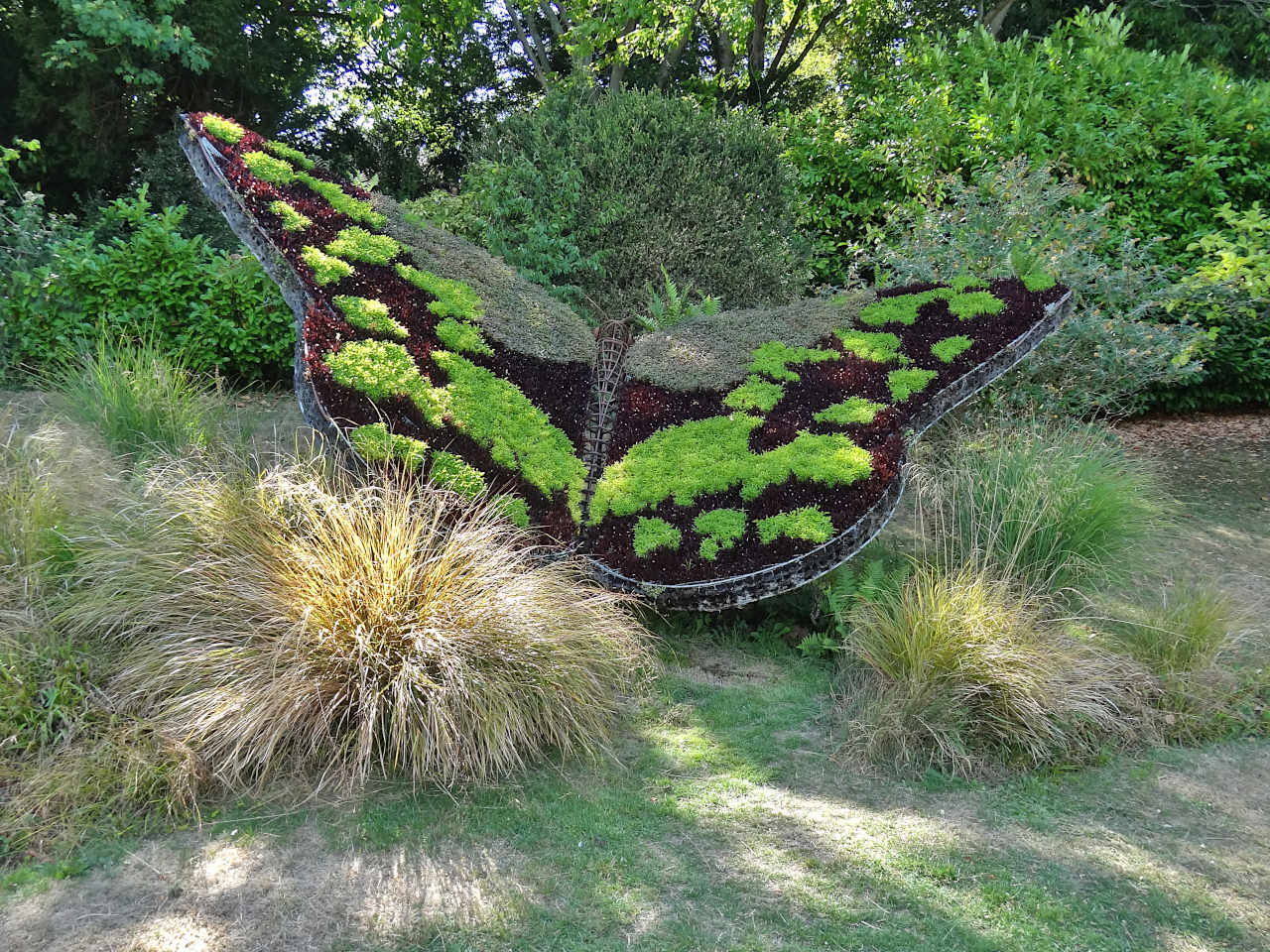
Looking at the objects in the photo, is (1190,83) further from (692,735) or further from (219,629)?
(219,629)

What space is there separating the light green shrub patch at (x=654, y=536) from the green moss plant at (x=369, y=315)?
1.82 meters

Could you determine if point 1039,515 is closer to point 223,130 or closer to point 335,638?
point 335,638

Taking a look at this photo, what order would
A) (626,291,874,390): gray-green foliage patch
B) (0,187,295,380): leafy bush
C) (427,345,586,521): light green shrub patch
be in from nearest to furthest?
1. (427,345,586,521): light green shrub patch
2. (626,291,874,390): gray-green foliage patch
3. (0,187,295,380): leafy bush

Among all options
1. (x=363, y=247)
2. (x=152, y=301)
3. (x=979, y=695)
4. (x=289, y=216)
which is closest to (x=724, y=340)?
(x=363, y=247)

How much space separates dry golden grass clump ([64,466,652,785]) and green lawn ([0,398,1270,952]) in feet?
0.66

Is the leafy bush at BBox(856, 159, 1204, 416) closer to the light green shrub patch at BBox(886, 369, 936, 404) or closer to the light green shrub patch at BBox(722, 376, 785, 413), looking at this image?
the light green shrub patch at BBox(886, 369, 936, 404)

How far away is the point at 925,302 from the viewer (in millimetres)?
6031

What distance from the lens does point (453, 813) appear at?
326 cm

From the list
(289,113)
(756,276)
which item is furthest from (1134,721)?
(289,113)

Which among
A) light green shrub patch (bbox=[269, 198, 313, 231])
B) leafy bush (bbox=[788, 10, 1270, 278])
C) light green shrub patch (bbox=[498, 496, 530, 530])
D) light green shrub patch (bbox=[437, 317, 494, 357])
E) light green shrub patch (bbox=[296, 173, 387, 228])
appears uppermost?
leafy bush (bbox=[788, 10, 1270, 278])

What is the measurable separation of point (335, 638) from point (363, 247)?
3.06 meters

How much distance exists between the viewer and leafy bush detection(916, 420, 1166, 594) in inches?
188

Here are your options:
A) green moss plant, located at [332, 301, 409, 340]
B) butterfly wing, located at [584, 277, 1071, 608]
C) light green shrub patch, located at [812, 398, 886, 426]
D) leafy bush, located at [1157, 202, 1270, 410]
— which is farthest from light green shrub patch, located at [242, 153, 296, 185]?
leafy bush, located at [1157, 202, 1270, 410]

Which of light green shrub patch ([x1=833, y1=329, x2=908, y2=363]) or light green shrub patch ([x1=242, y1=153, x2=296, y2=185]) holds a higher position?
light green shrub patch ([x1=242, y1=153, x2=296, y2=185])
